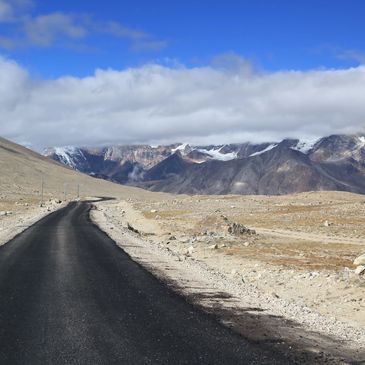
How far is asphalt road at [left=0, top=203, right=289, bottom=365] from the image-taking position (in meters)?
11.8

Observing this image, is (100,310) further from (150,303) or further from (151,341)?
(151,341)

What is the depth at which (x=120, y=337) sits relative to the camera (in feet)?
43.2

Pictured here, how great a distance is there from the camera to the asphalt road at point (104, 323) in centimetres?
1179

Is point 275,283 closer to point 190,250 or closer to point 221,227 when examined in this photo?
point 190,250

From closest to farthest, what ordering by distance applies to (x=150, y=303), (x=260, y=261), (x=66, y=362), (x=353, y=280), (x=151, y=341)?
1. (x=66, y=362)
2. (x=151, y=341)
3. (x=150, y=303)
4. (x=353, y=280)
5. (x=260, y=261)

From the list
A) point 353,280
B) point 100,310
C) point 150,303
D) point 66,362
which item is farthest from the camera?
point 353,280

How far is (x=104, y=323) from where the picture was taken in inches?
571

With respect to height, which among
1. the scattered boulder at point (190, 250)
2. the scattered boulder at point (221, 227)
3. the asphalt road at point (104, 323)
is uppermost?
the scattered boulder at point (221, 227)

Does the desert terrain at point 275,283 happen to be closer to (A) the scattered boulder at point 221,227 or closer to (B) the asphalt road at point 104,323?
(A) the scattered boulder at point 221,227

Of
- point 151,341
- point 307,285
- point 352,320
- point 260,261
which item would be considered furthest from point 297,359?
point 260,261

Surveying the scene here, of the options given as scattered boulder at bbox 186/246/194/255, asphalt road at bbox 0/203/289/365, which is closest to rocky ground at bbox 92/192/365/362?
scattered boulder at bbox 186/246/194/255

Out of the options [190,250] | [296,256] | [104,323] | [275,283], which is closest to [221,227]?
[190,250]

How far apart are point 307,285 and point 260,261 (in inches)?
322

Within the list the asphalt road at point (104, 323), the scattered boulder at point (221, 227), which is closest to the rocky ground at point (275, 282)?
the scattered boulder at point (221, 227)
